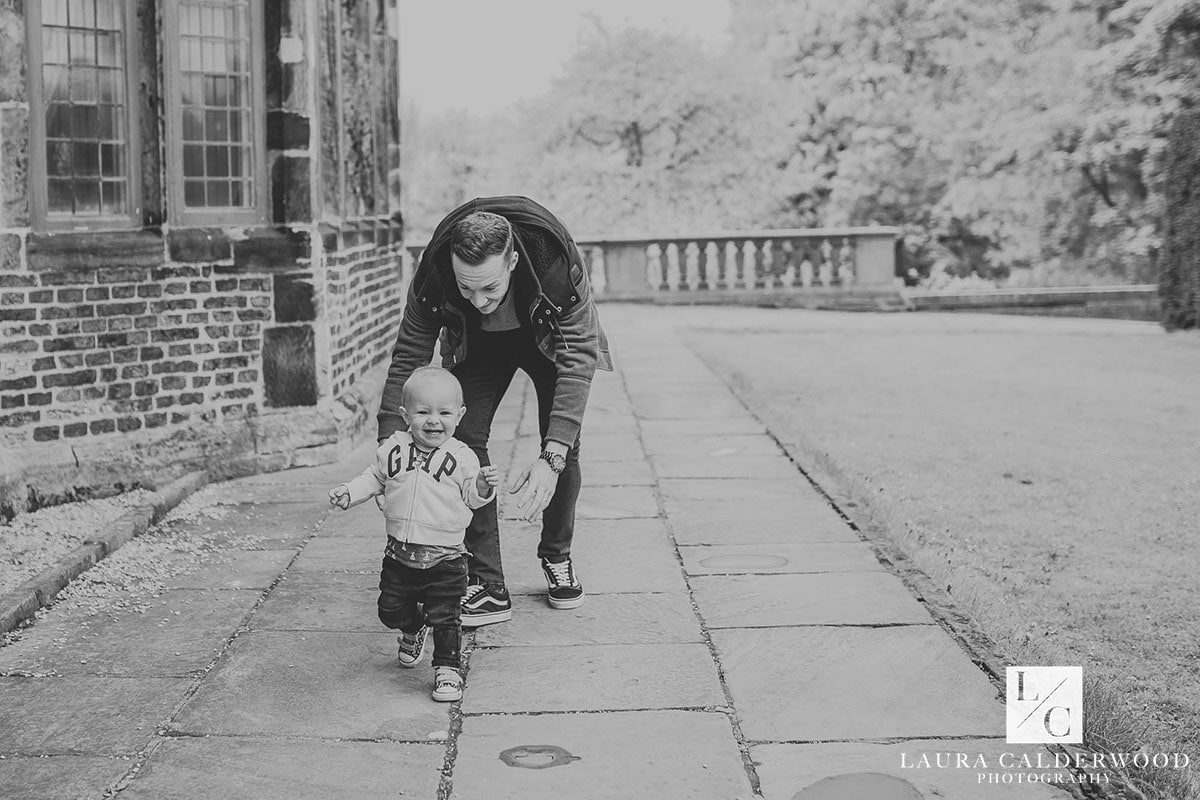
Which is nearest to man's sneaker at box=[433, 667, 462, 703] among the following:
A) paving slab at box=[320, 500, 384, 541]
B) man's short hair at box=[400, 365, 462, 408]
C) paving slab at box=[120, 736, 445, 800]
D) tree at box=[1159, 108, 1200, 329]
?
paving slab at box=[120, 736, 445, 800]

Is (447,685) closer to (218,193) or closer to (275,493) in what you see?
(275,493)

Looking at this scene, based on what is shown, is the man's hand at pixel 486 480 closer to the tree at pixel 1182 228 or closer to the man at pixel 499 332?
the man at pixel 499 332

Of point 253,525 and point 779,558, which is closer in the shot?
point 779,558

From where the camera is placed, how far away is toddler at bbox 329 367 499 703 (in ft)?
13.4

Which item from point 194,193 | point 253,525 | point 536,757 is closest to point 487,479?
point 536,757

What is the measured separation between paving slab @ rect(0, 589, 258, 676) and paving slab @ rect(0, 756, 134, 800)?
28.4 inches

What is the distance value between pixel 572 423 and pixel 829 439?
4.50 m

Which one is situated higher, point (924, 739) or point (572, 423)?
point (572, 423)

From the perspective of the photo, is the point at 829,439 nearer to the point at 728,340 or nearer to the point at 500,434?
the point at 500,434

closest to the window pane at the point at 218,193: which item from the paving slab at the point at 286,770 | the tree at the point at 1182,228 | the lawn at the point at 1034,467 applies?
the lawn at the point at 1034,467

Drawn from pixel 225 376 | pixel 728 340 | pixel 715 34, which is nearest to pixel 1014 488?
pixel 225 376

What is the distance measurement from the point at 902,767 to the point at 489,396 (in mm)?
1918

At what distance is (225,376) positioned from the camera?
766cm

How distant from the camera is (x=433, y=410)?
4.06m
